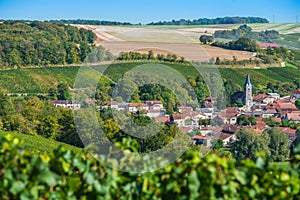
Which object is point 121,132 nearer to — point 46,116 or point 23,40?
point 46,116

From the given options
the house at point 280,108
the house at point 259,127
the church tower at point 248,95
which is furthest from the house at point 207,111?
the church tower at point 248,95

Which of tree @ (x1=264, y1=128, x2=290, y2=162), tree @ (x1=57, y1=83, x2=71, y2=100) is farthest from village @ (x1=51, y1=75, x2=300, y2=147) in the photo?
Answer: tree @ (x1=264, y1=128, x2=290, y2=162)

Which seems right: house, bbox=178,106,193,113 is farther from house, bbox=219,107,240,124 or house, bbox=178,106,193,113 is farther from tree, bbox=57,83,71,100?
tree, bbox=57,83,71,100

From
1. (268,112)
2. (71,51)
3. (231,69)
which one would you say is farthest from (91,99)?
(231,69)

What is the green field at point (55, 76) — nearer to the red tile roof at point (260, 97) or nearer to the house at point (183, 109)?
the red tile roof at point (260, 97)

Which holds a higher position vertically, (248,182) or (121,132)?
(248,182)

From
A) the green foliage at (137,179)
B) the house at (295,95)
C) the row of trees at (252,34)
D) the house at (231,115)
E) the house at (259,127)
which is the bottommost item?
the house at (295,95)
